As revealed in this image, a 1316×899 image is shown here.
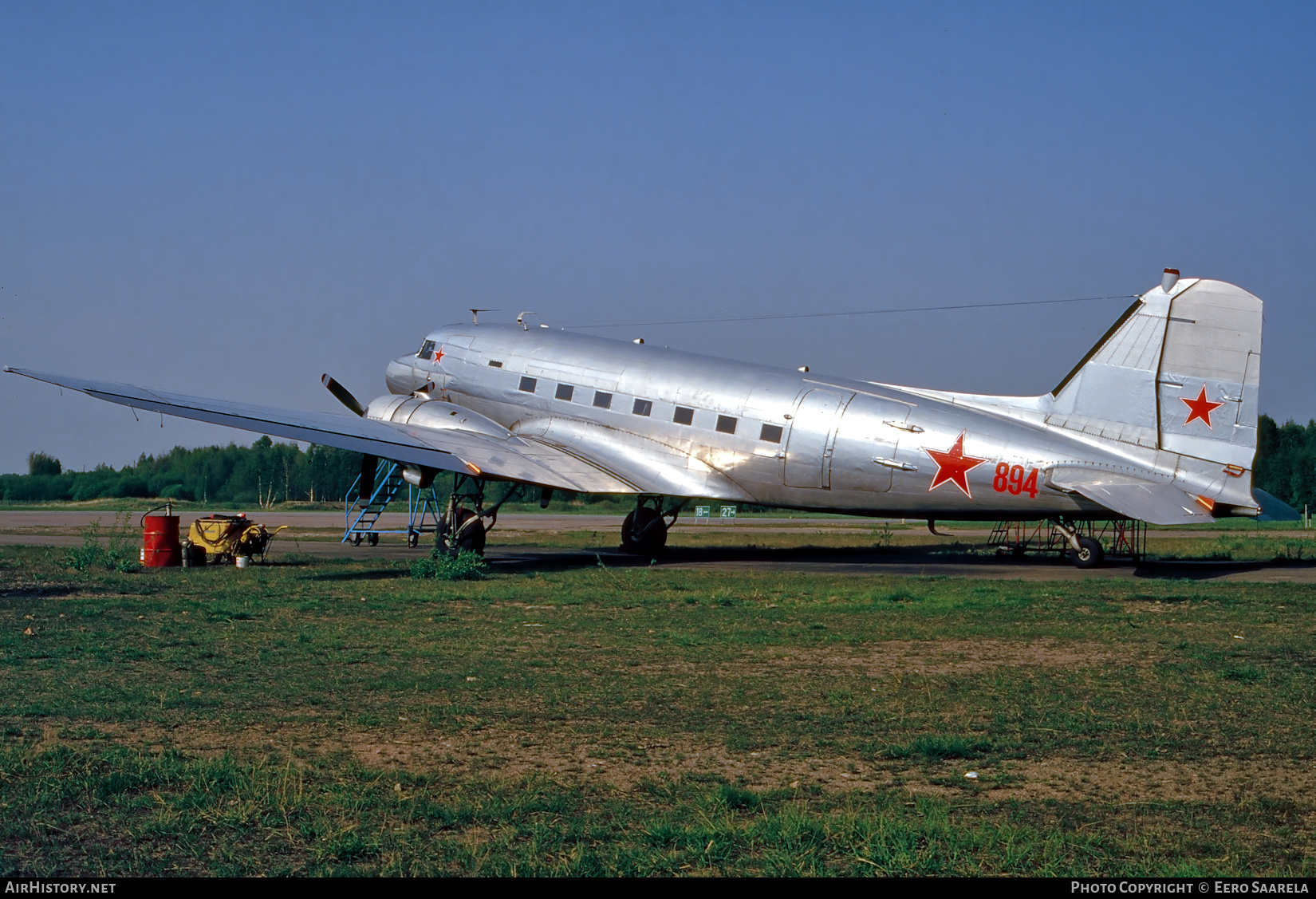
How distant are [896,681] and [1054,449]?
38.9ft

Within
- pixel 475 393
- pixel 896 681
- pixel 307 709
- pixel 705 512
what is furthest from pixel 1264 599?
pixel 705 512

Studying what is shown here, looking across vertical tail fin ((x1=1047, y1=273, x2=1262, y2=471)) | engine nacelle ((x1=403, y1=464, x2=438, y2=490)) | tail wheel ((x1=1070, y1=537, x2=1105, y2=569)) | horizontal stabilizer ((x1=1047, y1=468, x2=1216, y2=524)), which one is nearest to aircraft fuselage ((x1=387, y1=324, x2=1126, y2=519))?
horizontal stabilizer ((x1=1047, y1=468, x2=1216, y2=524))

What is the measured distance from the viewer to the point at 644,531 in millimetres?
27828

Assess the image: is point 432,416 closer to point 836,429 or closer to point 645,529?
point 645,529

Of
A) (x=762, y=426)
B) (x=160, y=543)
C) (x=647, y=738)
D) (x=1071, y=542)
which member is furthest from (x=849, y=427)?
(x=647, y=738)

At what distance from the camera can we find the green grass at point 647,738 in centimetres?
571

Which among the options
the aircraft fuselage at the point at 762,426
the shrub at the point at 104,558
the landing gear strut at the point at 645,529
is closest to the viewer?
the aircraft fuselage at the point at 762,426

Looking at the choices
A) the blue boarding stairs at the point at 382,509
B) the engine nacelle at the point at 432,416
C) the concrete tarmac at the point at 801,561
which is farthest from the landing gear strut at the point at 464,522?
the blue boarding stairs at the point at 382,509

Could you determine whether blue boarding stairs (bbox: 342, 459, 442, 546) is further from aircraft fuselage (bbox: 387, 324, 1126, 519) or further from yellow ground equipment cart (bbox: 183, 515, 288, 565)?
yellow ground equipment cart (bbox: 183, 515, 288, 565)

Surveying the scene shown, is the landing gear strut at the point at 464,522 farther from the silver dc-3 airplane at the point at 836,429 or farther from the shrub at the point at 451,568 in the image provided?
the shrub at the point at 451,568

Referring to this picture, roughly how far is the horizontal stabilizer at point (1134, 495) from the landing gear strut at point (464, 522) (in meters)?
11.4

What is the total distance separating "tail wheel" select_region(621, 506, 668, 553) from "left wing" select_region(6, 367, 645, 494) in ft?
10.2

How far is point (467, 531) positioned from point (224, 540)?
5.29 meters

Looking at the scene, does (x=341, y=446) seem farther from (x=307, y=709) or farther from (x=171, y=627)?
(x=307, y=709)
